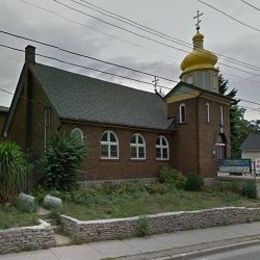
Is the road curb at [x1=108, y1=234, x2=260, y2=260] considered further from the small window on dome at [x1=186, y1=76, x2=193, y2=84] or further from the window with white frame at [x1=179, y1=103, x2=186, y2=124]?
the small window on dome at [x1=186, y1=76, x2=193, y2=84]

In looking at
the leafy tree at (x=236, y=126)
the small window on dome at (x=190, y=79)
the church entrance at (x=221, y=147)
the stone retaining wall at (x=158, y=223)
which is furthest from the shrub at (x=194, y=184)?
the leafy tree at (x=236, y=126)

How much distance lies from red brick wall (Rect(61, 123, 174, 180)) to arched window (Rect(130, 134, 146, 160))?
268 mm

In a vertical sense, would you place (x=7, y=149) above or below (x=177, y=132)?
below

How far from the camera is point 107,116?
80.5ft

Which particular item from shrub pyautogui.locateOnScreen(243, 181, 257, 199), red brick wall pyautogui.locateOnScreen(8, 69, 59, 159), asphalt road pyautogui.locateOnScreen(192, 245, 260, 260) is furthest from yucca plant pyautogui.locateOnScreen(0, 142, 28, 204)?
shrub pyautogui.locateOnScreen(243, 181, 257, 199)

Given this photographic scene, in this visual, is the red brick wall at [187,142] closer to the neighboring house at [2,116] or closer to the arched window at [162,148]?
the arched window at [162,148]

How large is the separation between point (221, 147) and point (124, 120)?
865 cm

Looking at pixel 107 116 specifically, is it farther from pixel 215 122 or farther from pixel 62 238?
pixel 62 238

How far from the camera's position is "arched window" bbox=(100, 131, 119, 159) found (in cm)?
2389

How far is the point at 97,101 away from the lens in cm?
2598

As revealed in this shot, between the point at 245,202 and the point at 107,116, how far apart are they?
9454mm

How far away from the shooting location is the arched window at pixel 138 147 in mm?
25625

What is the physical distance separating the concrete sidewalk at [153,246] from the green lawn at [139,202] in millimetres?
1808

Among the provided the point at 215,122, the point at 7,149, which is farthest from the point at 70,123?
the point at 215,122
